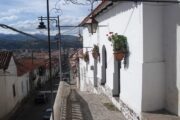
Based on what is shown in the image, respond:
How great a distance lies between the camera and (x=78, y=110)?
39.5 ft

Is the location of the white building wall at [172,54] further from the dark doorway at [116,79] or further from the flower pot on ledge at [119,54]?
the dark doorway at [116,79]

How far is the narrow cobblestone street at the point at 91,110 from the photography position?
11.0 meters

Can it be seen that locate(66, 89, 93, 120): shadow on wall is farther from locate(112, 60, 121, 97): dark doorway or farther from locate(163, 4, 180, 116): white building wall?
locate(163, 4, 180, 116): white building wall

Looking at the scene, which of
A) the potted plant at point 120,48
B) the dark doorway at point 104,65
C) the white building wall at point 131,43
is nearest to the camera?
the white building wall at point 131,43

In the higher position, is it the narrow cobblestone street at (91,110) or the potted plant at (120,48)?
the potted plant at (120,48)

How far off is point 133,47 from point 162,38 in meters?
1.02

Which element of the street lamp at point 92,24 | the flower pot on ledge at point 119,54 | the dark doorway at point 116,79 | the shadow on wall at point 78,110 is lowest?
the shadow on wall at point 78,110

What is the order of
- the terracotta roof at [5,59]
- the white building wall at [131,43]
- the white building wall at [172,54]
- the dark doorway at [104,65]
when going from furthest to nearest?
the terracotta roof at [5,59], the dark doorway at [104,65], the white building wall at [131,43], the white building wall at [172,54]

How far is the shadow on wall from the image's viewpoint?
11.1 meters

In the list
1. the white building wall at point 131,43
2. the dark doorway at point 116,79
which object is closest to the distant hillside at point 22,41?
the dark doorway at point 116,79

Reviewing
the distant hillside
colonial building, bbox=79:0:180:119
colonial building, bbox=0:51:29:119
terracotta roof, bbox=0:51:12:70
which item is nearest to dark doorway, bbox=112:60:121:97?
colonial building, bbox=79:0:180:119

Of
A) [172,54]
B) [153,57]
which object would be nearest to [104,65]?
[153,57]

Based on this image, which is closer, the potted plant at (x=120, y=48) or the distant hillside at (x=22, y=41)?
the potted plant at (x=120, y=48)

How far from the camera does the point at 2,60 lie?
95.6 ft
